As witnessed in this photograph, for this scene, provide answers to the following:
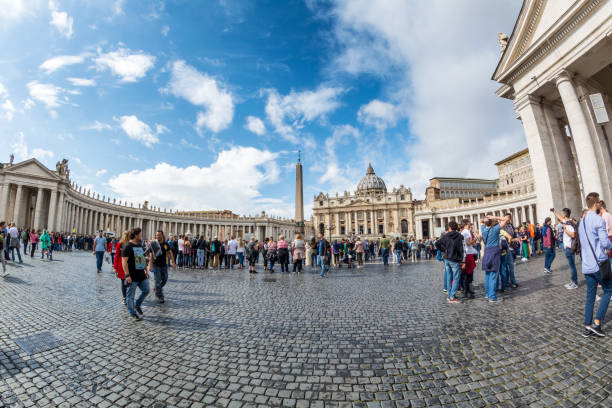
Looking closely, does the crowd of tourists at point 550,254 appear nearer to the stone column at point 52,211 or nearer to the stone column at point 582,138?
the stone column at point 582,138

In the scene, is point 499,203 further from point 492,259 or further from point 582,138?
point 492,259

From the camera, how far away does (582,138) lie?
11.0m

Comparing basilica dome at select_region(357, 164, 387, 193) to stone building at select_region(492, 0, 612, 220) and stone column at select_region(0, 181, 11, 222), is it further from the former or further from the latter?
stone column at select_region(0, 181, 11, 222)

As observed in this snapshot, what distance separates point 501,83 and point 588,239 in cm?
1537

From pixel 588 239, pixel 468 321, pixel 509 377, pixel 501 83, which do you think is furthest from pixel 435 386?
pixel 501 83

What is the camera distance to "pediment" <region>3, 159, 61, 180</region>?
113 feet

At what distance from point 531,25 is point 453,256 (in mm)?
14540

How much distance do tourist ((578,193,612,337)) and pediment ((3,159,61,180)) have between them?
49461 mm

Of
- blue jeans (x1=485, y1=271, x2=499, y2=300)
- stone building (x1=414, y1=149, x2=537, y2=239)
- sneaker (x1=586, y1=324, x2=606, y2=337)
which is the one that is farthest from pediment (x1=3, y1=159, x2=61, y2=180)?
stone building (x1=414, y1=149, x2=537, y2=239)

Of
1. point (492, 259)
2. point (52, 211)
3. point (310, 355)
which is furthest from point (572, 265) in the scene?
point (52, 211)

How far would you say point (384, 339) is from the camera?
3.63 m

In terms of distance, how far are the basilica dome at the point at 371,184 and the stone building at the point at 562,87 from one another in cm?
7679

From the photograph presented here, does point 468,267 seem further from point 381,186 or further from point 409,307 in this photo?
point 381,186

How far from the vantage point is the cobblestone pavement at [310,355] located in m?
2.38
